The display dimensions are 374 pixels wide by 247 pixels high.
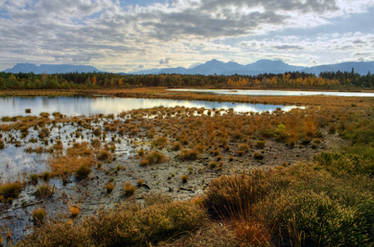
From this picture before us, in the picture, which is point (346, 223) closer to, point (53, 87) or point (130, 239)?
point (130, 239)

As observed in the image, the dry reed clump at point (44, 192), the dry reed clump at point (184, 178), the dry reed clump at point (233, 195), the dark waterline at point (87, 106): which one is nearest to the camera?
the dry reed clump at point (233, 195)

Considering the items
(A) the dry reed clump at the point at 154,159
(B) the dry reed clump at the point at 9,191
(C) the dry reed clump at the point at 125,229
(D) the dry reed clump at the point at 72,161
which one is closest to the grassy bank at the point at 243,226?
(C) the dry reed clump at the point at 125,229

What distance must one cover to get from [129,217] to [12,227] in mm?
3916

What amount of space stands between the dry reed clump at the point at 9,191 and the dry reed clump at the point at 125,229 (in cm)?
400

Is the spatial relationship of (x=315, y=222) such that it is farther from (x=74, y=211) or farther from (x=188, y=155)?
(x=188, y=155)

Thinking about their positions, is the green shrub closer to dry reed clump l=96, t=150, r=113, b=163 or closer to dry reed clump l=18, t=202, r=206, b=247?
dry reed clump l=18, t=202, r=206, b=247

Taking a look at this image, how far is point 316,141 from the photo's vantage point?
15.8 m

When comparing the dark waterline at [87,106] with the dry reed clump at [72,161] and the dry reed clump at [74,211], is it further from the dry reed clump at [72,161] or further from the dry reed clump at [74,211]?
the dry reed clump at [74,211]

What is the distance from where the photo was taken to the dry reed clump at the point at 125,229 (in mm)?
4430

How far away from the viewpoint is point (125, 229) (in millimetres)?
4680

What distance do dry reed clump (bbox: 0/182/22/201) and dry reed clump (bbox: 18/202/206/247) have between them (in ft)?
13.1

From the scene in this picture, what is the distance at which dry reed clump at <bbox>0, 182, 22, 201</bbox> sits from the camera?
7946 mm

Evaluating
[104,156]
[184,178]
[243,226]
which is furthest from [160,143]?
[243,226]

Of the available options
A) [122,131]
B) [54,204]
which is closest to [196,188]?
[54,204]
